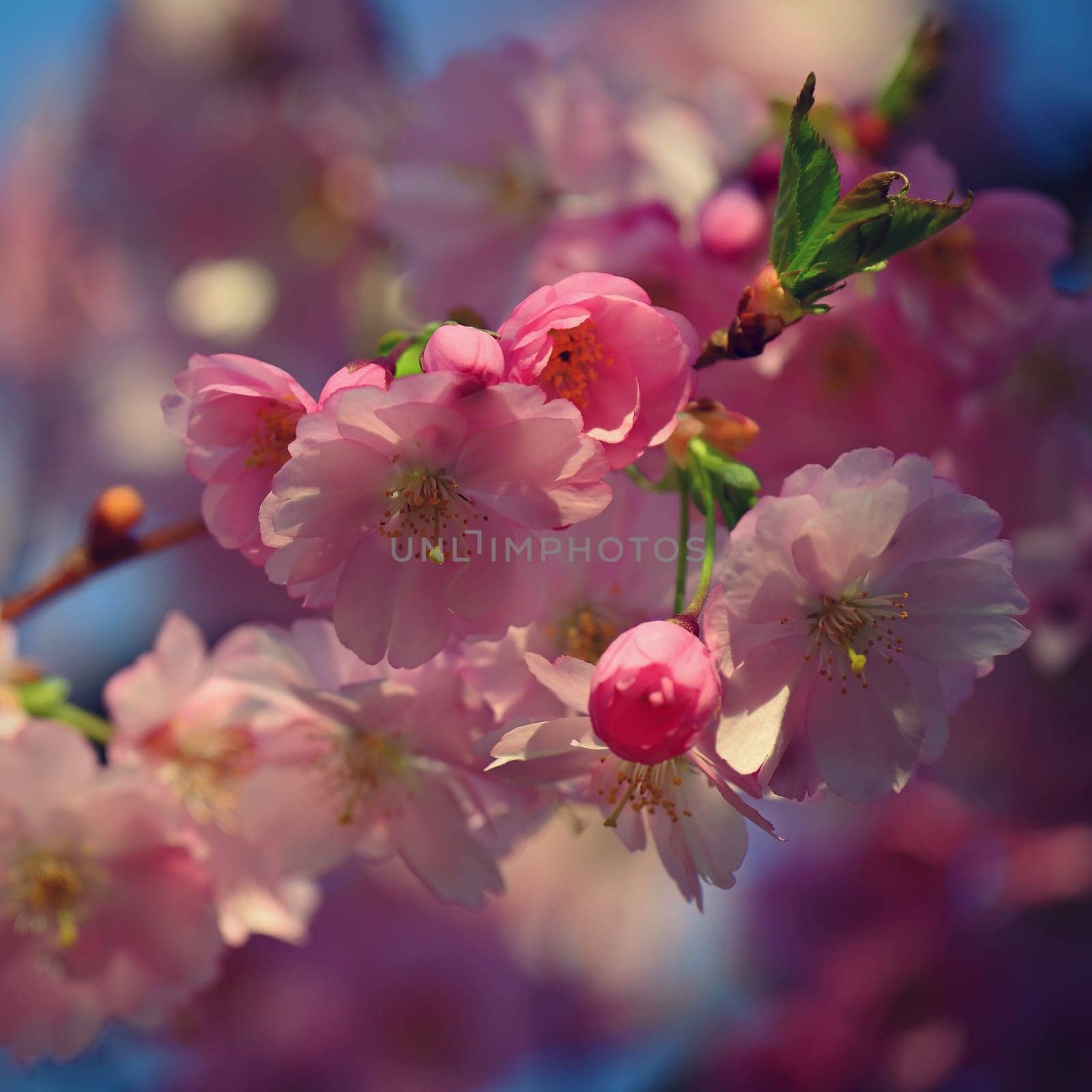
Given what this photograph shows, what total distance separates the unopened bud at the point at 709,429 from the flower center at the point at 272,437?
210mm

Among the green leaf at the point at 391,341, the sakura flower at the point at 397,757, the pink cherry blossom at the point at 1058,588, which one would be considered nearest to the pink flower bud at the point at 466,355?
the green leaf at the point at 391,341

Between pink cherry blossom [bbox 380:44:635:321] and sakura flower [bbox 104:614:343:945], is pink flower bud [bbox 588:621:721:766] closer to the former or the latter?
sakura flower [bbox 104:614:343:945]

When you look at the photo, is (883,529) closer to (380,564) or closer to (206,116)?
(380,564)

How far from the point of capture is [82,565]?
2.70 ft

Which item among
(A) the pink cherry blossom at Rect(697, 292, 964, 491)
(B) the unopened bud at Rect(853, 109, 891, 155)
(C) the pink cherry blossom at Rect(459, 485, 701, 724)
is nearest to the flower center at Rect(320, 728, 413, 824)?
(C) the pink cherry blossom at Rect(459, 485, 701, 724)

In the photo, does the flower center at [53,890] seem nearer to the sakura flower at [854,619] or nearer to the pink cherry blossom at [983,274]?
the sakura flower at [854,619]

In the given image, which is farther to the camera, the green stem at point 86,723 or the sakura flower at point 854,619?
the green stem at point 86,723

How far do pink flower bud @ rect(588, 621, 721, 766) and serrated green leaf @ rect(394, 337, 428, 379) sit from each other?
0.19 metres

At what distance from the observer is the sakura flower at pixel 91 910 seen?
0.72 meters

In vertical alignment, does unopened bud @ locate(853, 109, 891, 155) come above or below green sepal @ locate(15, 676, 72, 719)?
above

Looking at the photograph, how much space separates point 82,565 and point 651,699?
21.2 inches

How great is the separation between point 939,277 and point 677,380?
0.39 metres

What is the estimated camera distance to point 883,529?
1.71 feet

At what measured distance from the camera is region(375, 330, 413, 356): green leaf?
60 centimetres
